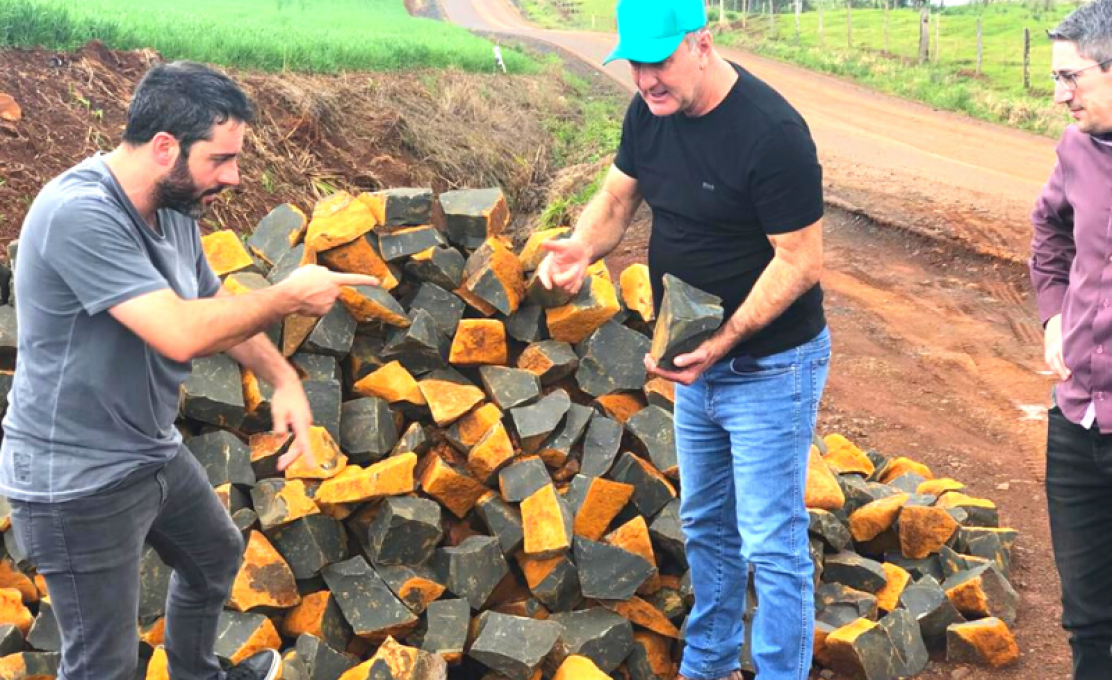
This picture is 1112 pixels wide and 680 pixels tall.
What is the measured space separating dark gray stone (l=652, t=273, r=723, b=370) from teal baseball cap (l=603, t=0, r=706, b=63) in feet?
2.26

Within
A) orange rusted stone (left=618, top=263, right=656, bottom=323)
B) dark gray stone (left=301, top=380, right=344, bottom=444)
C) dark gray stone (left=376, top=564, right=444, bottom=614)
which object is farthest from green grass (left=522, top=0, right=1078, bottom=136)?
dark gray stone (left=376, top=564, right=444, bottom=614)

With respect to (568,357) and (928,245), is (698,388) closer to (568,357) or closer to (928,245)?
(568,357)

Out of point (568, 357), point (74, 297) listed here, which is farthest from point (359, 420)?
point (74, 297)

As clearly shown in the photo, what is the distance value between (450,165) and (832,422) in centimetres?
608

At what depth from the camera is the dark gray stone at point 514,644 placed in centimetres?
371

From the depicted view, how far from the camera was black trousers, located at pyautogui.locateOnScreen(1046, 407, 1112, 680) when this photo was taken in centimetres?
283

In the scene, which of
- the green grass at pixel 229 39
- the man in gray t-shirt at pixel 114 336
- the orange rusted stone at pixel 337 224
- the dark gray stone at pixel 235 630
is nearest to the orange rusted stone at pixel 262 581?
the dark gray stone at pixel 235 630

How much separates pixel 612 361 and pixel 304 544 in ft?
5.01

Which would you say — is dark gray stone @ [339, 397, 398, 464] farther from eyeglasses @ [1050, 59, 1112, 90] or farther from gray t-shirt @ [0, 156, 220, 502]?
eyeglasses @ [1050, 59, 1112, 90]

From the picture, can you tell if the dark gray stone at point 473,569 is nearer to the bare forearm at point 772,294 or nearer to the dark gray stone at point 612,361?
the dark gray stone at point 612,361

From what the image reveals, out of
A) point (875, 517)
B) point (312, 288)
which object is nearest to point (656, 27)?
point (312, 288)

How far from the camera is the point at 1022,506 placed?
5.45 meters

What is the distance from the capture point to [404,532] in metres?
3.98

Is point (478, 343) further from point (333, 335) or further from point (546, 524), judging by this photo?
point (546, 524)
